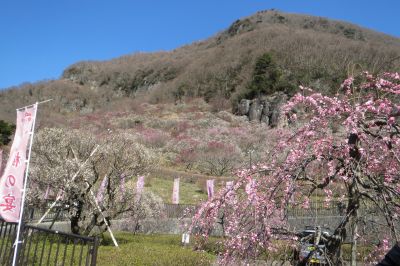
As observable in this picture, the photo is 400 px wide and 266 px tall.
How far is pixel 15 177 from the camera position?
602cm

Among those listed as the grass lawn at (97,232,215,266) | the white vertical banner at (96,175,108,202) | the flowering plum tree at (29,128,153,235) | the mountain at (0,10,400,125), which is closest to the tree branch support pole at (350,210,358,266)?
the grass lawn at (97,232,215,266)

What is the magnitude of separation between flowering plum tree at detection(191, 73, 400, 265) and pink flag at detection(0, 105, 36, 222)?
105 inches

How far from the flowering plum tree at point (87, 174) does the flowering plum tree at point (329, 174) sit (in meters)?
7.99

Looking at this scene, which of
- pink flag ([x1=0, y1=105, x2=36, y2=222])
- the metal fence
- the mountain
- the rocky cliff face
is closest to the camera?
the metal fence

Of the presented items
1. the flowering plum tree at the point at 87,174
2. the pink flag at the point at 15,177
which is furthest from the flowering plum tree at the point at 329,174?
the flowering plum tree at the point at 87,174

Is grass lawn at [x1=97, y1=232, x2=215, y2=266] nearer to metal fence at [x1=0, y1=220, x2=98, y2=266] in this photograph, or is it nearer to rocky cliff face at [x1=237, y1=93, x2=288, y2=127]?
metal fence at [x1=0, y1=220, x2=98, y2=266]

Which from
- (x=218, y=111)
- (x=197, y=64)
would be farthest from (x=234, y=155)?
(x=197, y=64)

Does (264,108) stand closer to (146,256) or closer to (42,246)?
(146,256)

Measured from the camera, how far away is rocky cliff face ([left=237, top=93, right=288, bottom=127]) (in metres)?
48.2

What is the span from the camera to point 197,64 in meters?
78.4

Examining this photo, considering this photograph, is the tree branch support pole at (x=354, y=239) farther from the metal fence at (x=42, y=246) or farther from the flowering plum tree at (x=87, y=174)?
the flowering plum tree at (x=87, y=174)

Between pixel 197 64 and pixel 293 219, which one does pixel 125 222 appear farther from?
pixel 197 64

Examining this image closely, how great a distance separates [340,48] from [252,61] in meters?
13.5

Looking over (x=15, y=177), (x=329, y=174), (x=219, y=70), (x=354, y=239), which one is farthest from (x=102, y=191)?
(x=219, y=70)
